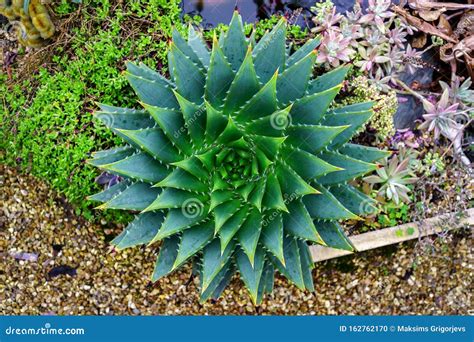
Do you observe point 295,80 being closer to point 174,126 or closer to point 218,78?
point 218,78

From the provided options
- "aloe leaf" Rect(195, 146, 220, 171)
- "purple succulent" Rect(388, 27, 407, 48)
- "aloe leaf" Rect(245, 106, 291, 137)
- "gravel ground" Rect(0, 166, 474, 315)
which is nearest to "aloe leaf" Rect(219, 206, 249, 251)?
"aloe leaf" Rect(195, 146, 220, 171)

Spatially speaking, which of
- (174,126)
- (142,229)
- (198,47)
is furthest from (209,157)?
(198,47)

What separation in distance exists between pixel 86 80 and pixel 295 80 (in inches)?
61.9

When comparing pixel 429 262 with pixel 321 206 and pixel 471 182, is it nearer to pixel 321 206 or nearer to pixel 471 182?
pixel 471 182

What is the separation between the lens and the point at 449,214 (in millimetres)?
3299

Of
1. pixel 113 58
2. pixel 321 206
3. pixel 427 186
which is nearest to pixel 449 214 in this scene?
A: pixel 427 186

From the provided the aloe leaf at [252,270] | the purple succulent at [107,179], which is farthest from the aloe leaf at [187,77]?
the purple succulent at [107,179]

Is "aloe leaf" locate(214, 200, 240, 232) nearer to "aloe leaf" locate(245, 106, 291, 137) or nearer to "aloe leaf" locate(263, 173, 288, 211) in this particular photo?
"aloe leaf" locate(263, 173, 288, 211)

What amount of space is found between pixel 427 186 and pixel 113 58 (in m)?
2.22

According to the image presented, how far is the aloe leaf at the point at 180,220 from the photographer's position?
207cm

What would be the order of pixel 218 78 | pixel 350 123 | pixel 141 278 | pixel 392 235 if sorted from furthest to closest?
pixel 141 278
pixel 392 235
pixel 350 123
pixel 218 78

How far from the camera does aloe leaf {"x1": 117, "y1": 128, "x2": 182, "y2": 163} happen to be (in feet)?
6.67

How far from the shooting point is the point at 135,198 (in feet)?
7.22

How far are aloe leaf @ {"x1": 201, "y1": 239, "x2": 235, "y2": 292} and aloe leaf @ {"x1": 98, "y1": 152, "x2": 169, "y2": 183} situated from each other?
388mm
